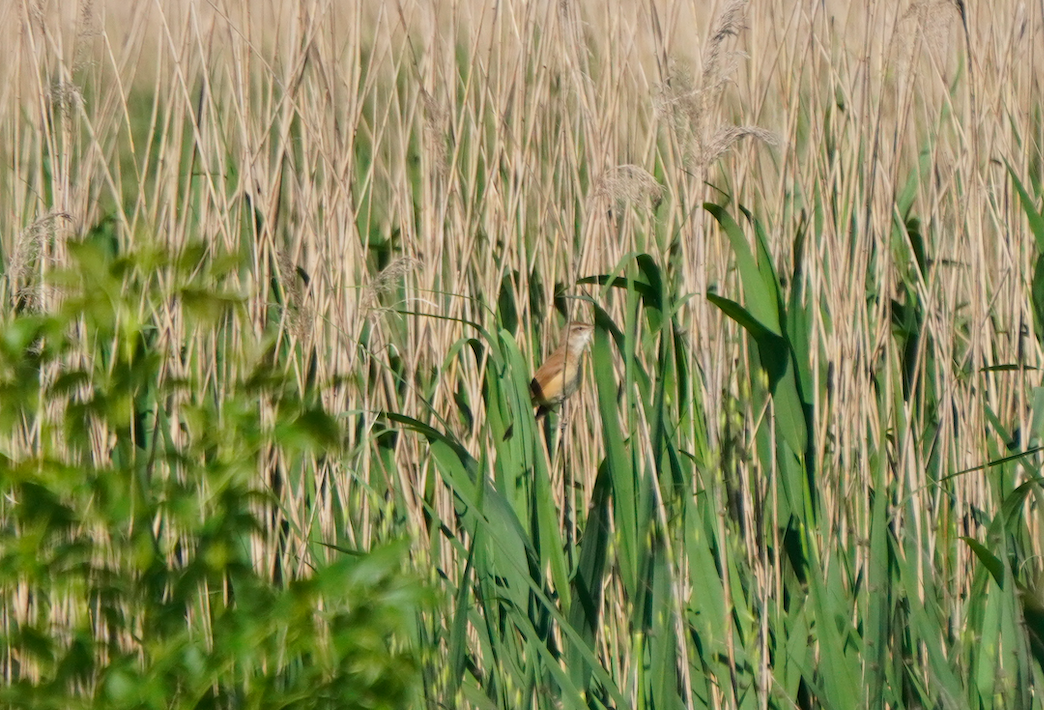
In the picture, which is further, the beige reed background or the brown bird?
the brown bird

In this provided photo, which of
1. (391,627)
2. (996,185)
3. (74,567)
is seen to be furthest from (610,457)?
Result: (996,185)

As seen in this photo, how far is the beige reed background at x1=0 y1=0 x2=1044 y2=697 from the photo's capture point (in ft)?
6.75

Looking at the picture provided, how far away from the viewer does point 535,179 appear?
2.34m

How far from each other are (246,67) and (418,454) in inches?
34.9

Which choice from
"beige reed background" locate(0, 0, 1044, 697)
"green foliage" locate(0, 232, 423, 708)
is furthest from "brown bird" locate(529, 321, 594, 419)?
"green foliage" locate(0, 232, 423, 708)

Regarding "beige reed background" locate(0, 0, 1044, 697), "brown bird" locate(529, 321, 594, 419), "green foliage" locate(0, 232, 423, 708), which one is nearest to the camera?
"green foliage" locate(0, 232, 423, 708)

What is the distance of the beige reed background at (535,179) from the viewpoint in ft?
6.75

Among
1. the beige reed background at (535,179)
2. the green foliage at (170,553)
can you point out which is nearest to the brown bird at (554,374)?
the beige reed background at (535,179)

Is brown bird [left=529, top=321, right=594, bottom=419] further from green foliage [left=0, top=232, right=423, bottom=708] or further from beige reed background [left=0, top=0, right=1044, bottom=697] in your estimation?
green foliage [left=0, top=232, right=423, bottom=708]

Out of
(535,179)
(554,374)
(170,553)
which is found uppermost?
(535,179)

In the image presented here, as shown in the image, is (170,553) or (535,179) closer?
(170,553)

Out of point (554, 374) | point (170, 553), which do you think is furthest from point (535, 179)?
point (170, 553)

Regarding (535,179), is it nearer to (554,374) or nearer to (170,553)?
(554,374)

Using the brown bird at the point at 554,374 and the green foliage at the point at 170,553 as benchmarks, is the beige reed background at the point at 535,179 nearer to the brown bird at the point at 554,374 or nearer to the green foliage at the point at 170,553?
the brown bird at the point at 554,374
